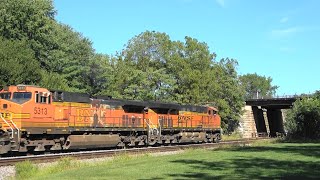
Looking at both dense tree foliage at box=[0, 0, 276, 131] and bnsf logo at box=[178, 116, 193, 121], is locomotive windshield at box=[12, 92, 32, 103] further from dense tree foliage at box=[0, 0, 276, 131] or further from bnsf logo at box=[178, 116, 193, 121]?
dense tree foliage at box=[0, 0, 276, 131]

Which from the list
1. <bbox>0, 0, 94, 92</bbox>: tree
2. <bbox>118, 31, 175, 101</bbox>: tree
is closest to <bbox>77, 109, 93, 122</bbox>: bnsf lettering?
<bbox>0, 0, 94, 92</bbox>: tree

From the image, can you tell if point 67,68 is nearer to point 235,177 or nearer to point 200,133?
point 200,133

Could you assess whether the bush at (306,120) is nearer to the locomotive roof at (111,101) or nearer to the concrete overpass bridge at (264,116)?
the locomotive roof at (111,101)

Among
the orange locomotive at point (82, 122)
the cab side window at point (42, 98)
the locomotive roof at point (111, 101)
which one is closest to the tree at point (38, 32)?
the locomotive roof at point (111, 101)

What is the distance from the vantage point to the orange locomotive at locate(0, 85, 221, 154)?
2292 cm

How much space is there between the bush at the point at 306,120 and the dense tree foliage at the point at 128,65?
436 inches

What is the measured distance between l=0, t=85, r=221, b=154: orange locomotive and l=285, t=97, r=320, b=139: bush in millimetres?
18438

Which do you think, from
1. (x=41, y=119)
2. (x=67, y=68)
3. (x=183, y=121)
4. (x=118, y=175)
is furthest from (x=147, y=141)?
(x=67, y=68)

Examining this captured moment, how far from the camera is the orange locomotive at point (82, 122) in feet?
75.2

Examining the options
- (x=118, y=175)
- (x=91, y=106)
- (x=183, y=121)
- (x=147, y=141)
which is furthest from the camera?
(x=183, y=121)

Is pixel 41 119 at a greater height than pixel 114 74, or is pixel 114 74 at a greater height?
pixel 114 74

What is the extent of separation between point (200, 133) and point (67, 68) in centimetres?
2320

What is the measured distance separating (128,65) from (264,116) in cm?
3778

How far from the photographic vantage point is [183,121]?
125 ft
